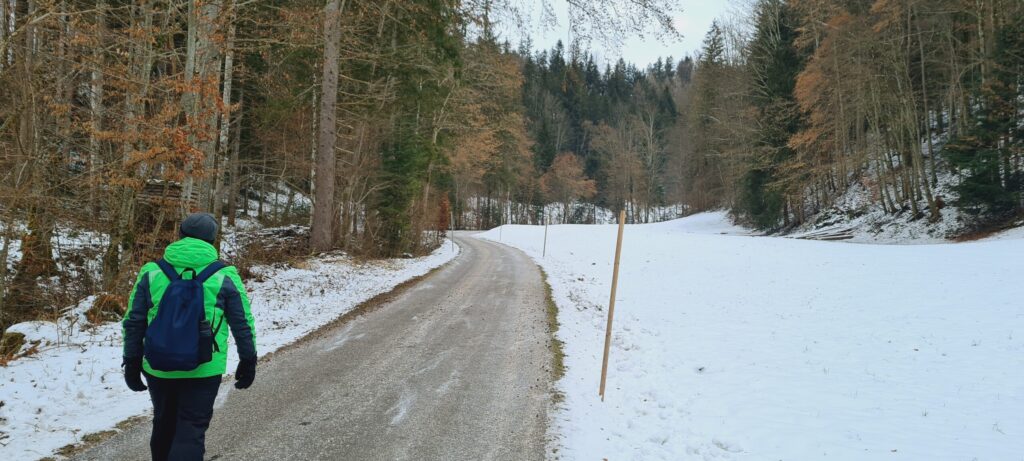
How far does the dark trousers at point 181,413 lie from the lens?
2781mm

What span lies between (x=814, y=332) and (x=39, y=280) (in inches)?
579

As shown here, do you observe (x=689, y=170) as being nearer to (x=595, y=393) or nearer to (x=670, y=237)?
(x=670, y=237)

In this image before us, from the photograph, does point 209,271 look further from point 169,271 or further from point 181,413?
point 181,413

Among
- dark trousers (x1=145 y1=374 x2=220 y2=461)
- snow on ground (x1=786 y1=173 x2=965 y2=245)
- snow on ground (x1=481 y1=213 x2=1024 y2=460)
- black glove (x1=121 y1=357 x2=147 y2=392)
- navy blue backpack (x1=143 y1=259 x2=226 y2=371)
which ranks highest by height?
snow on ground (x1=786 y1=173 x2=965 y2=245)

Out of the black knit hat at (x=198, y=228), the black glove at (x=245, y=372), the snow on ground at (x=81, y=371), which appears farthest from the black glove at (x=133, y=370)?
the snow on ground at (x=81, y=371)

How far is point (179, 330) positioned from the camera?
8.64 feet

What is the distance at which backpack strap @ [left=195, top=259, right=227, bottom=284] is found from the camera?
109 inches

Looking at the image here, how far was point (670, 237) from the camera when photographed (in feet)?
95.1

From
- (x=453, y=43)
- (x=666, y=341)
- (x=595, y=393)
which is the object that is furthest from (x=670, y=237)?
(x=595, y=393)

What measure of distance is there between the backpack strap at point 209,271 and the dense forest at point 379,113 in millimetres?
3001

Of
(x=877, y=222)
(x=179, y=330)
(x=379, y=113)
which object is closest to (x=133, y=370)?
(x=179, y=330)

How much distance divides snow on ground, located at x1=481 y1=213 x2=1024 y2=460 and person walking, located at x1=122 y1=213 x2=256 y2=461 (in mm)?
2832

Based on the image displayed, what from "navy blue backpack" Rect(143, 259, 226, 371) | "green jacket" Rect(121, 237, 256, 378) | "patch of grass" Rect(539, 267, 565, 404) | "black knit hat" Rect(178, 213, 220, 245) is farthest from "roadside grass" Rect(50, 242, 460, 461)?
"patch of grass" Rect(539, 267, 565, 404)

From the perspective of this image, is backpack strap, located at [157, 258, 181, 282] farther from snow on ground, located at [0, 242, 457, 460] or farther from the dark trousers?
snow on ground, located at [0, 242, 457, 460]
